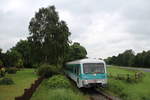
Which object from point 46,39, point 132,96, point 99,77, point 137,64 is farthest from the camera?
point 137,64

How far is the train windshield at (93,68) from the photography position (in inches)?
677

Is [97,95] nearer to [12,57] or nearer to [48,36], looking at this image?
[48,36]

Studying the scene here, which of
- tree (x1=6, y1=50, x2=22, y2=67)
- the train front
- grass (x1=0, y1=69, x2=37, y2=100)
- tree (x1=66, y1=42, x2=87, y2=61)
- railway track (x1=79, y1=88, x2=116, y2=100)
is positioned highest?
tree (x1=66, y1=42, x2=87, y2=61)

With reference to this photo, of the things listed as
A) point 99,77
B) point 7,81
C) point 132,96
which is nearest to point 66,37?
point 7,81

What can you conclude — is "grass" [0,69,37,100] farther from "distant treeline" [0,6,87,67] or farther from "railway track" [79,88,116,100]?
"distant treeline" [0,6,87,67]

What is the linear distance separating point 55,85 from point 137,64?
70171 mm

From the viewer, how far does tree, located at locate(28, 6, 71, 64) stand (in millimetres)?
Answer: 38531

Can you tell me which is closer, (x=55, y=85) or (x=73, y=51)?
(x=55, y=85)

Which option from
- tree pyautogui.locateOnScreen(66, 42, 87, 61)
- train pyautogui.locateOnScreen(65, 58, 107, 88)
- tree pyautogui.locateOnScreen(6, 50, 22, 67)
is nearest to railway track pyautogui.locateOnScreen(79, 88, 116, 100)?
train pyautogui.locateOnScreen(65, 58, 107, 88)

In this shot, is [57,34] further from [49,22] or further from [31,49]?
[31,49]

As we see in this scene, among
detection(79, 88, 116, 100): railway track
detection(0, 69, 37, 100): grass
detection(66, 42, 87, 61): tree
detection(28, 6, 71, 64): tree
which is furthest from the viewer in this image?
detection(66, 42, 87, 61): tree

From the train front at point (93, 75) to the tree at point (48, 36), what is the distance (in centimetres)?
2119

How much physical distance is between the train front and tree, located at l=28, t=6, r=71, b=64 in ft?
69.5

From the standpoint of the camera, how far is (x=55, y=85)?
56.9 ft
